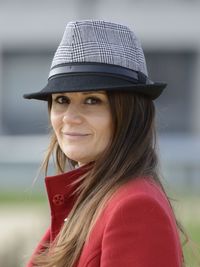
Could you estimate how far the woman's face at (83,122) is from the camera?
2.62m

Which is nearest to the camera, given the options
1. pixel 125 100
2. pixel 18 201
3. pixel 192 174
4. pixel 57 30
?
pixel 125 100

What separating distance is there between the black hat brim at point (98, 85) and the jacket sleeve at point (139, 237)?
35 cm

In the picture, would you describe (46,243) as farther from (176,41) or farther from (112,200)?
(176,41)

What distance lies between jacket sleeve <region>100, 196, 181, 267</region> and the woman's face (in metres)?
0.30

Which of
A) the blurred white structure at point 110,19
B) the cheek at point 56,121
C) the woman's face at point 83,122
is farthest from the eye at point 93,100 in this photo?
the blurred white structure at point 110,19

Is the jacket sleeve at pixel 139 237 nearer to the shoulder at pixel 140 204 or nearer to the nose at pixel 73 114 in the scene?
the shoulder at pixel 140 204

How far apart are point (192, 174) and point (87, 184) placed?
11.7 m

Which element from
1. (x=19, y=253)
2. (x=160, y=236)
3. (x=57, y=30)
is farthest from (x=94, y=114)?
(x=57, y=30)

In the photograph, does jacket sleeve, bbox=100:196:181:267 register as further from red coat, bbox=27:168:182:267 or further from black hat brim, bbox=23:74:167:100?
black hat brim, bbox=23:74:167:100

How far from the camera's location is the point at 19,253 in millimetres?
6617

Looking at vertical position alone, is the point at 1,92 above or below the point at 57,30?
below

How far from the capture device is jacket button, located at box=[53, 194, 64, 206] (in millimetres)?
2701

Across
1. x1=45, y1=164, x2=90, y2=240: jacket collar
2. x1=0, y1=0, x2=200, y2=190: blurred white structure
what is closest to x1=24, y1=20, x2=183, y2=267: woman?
x1=45, y1=164, x2=90, y2=240: jacket collar

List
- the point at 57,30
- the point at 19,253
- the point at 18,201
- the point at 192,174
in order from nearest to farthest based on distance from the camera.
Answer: the point at 19,253
the point at 18,201
the point at 192,174
the point at 57,30
